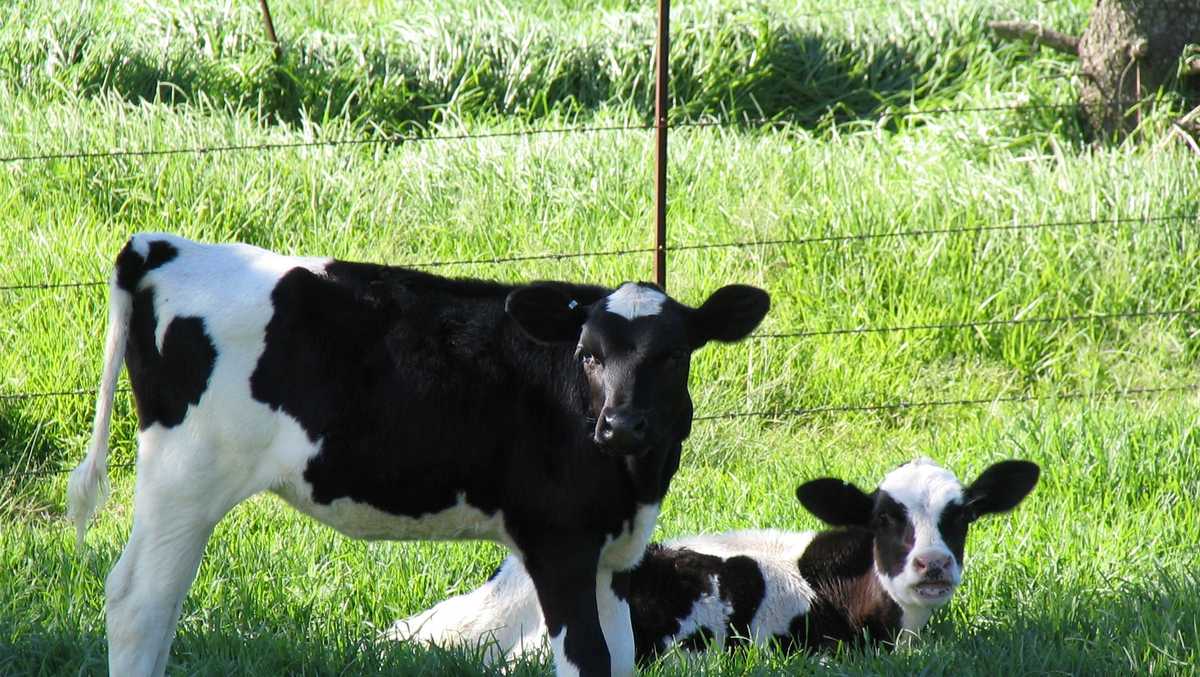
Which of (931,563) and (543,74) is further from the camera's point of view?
(543,74)

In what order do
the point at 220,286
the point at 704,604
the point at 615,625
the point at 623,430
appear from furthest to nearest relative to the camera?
the point at 704,604 → the point at 615,625 → the point at 220,286 → the point at 623,430

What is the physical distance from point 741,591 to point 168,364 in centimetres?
233

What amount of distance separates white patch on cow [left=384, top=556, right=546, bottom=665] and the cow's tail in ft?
3.79

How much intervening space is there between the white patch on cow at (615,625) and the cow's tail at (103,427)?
1.59 metres

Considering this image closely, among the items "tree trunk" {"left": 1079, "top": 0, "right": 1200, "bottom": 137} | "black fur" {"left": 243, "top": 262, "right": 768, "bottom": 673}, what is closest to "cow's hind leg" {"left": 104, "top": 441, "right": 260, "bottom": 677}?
"black fur" {"left": 243, "top": 262, "right": 768, "bottom": 673}

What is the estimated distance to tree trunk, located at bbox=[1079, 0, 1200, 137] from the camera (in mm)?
10109

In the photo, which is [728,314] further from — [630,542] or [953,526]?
[953,526]

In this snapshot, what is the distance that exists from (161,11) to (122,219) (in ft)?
12.2

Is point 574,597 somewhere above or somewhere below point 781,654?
above

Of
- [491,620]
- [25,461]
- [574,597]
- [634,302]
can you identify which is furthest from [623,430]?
[25,461]

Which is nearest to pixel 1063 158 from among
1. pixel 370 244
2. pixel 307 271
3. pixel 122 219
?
pixel 370 244

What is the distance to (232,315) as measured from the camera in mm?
4398

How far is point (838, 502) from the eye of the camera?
5.62m

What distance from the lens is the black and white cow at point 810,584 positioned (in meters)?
5.37
